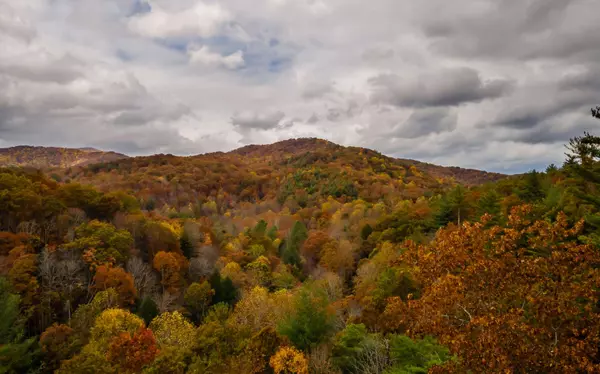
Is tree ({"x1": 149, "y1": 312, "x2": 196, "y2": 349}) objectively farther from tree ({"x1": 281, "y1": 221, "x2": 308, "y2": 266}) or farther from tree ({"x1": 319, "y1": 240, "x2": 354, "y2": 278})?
tree ({"x1": 281, "y1": 221, "x2": 308, "y2": 266})

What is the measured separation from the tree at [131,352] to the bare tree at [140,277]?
1671 cm

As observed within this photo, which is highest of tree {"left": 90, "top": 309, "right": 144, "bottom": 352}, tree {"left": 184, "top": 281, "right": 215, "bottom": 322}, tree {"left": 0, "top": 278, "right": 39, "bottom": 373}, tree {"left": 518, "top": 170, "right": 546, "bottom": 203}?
tree {"left": 518, "top": 170, "right": 546, "bottom": 203}

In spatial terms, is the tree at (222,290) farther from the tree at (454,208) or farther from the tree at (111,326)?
the tree at (454,208)

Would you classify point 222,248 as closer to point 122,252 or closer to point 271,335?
point 122,252

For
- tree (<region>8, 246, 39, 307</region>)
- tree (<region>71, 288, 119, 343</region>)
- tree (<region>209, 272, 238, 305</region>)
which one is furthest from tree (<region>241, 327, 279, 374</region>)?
tree (<region>8, 246, 39, 307</region>)

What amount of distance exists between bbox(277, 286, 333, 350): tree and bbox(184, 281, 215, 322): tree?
16.8 meters

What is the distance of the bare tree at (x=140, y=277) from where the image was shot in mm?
45750

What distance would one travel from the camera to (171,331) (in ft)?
Result: 113

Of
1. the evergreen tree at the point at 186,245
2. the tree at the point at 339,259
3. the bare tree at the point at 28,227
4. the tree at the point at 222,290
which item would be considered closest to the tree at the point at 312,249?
the tree at the point at 339,259

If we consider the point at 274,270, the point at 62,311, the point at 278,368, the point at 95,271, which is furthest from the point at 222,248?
the point at 278,368

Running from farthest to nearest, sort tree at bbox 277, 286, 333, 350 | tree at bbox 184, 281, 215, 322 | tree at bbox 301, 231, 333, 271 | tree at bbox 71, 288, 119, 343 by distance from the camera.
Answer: tree at bbox 301, 231, 333, 271
tree at bbox 184, 281, 215, 322
tree at bbox 71, 288, 119, 343
tree at bbox 277, 286, 333, 350

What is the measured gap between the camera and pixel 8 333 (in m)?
28.2

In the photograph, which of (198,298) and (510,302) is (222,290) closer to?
(198,298)

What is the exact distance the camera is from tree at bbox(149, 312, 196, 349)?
3347 centimetres
